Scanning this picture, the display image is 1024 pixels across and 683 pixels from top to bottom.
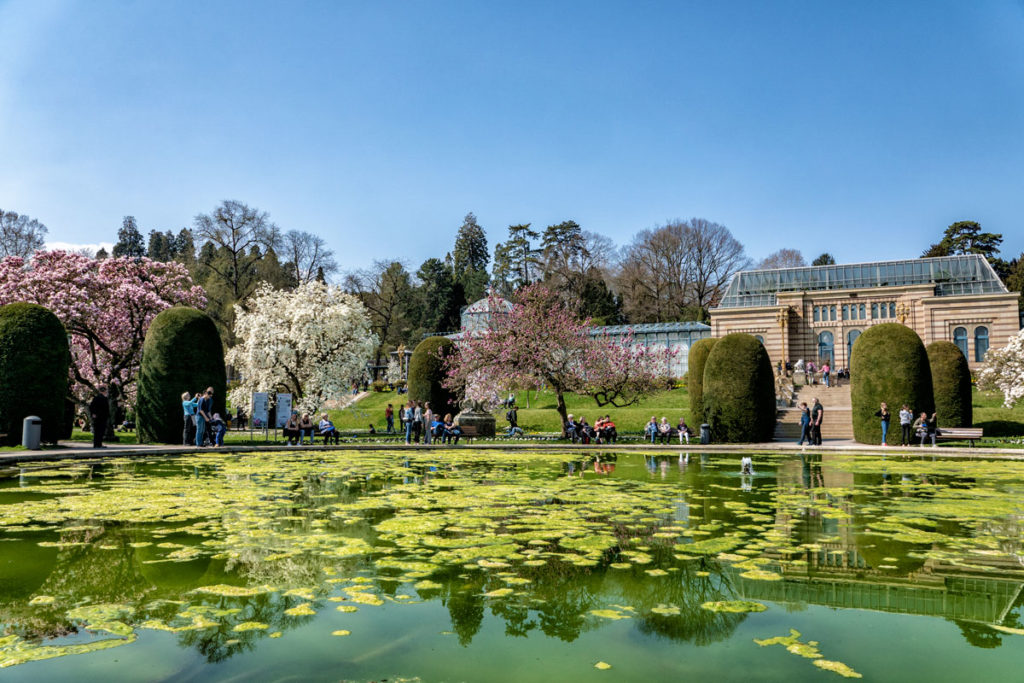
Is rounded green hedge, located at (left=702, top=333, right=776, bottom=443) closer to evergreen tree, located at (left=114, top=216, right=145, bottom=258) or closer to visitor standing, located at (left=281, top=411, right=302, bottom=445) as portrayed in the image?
visitor standing, located at (left=281, top=411, right=302, bottom=445)

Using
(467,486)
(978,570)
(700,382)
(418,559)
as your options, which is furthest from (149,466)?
(700,382)

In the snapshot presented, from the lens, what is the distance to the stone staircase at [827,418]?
103ft

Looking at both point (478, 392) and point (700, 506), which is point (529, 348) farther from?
point (700, 506)

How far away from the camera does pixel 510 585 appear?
6062 mm

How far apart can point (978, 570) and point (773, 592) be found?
228cm

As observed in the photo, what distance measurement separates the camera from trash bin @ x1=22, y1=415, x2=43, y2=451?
20500mm

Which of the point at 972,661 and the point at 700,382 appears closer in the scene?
the point at 972,661

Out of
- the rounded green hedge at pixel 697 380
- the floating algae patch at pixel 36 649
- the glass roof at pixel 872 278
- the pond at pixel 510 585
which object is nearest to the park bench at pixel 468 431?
Result: the rounded green hedge at pixel 697 380

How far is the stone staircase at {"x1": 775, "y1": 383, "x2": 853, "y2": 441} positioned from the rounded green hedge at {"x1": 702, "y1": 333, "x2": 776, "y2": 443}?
3.99 metres

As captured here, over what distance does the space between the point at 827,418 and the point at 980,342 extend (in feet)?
84.2

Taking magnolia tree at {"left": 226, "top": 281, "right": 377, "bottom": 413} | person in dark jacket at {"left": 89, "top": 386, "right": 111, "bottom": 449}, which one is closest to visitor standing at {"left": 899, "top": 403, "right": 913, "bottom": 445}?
magnolia tree at {"left": 226, "top": 281, "right": 377, "bottom": 413}

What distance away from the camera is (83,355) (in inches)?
1198

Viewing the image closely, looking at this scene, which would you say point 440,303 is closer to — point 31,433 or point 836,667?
point 31,433

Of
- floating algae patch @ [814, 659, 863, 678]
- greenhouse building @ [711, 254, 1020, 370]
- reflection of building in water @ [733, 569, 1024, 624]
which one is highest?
greenhouse building @ [711, 254, 1020, 370]
